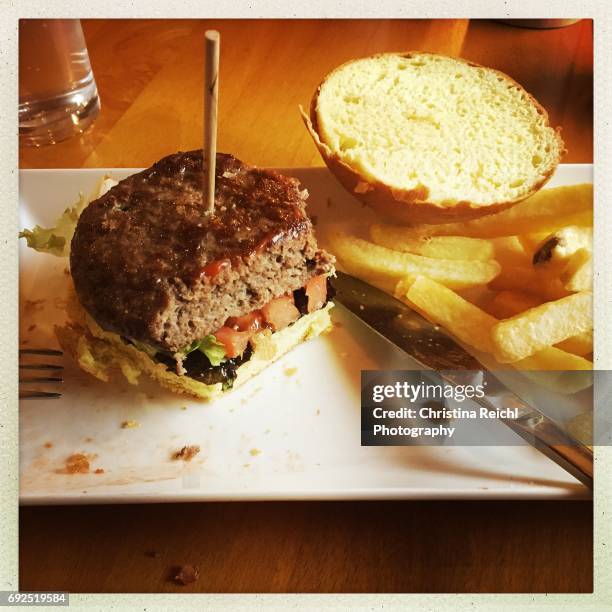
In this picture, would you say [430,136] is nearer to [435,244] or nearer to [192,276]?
[435,244]

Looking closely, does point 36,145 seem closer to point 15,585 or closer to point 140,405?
point 140,405

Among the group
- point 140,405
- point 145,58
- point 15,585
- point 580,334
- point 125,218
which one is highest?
point 145,58

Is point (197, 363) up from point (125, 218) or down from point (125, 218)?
down

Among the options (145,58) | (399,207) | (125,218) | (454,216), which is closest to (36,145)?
(145,58)

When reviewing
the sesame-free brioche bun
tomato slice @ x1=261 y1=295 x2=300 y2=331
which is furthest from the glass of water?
tomato slice @ x1=261 y1=295 x2=300 y2=331

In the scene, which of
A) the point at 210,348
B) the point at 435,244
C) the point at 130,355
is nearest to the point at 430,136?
the point at 435,244

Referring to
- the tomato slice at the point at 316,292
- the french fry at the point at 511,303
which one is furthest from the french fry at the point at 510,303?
the tomato slice at the point at 316,292
